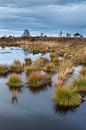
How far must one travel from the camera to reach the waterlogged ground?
41.6ft

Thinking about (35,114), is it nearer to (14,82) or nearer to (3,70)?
(14,82)

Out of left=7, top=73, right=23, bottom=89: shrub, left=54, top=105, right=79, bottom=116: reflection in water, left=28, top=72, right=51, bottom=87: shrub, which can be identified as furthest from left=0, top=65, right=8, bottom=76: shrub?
left=54, top=105, right=79, bottom=116: reflection in water

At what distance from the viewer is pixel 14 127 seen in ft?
40.5

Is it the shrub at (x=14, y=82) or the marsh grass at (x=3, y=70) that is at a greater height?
the shrub at (x=14, y=82)

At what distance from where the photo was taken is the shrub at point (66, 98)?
15.2 metres

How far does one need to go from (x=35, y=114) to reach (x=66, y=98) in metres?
1.88

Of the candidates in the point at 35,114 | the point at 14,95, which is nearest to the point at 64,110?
the point at 35,114

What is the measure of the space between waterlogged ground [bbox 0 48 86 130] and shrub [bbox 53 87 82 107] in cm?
30

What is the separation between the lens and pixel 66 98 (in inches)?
602

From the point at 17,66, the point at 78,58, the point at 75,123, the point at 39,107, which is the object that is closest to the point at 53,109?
the point at 39,107

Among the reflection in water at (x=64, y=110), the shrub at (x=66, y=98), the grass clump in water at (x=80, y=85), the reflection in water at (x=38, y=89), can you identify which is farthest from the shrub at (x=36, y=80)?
the reflection in water at (x=64, y=110)

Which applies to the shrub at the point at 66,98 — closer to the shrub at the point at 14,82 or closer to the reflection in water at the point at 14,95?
the reflection in water at the point at 14,95

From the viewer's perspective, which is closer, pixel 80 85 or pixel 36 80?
pixel 80 85

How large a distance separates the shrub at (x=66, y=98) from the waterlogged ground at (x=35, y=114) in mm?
297
